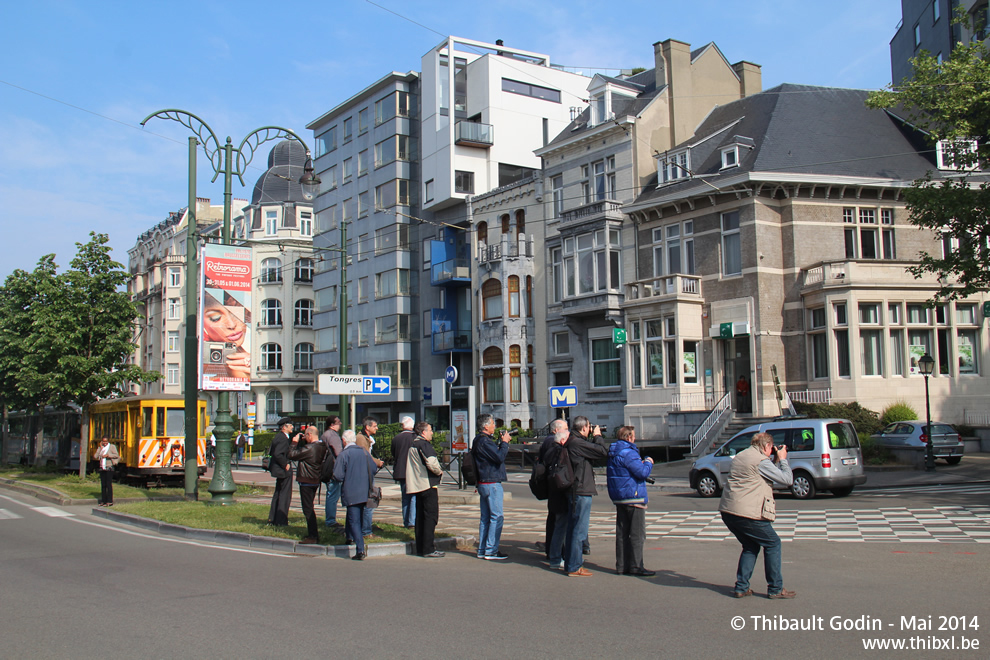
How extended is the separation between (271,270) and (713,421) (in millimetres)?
41922

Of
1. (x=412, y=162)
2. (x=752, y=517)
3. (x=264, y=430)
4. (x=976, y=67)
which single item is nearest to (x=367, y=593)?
(x=752, y=517)

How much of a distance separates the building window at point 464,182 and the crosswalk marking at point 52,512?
1093 inches

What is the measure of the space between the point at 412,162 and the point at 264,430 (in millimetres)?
24367

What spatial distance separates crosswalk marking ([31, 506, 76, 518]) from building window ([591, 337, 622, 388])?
21.9 metres

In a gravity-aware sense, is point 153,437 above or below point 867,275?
below

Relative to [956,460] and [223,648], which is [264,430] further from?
[223,648]

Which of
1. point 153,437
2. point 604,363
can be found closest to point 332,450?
point 153,437

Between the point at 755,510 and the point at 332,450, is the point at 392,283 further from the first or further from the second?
the point at 755,510

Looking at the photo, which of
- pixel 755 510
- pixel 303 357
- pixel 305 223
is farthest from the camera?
pixel 305 223

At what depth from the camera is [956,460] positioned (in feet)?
80.2

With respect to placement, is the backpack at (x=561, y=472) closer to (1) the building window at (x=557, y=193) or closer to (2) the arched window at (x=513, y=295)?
(1) the building window at (x=557, y=193)

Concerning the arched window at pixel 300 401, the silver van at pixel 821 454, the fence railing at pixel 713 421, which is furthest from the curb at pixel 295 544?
the arched window at pixel 300 401

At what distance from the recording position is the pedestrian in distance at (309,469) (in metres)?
11.5

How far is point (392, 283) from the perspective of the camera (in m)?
48.1
